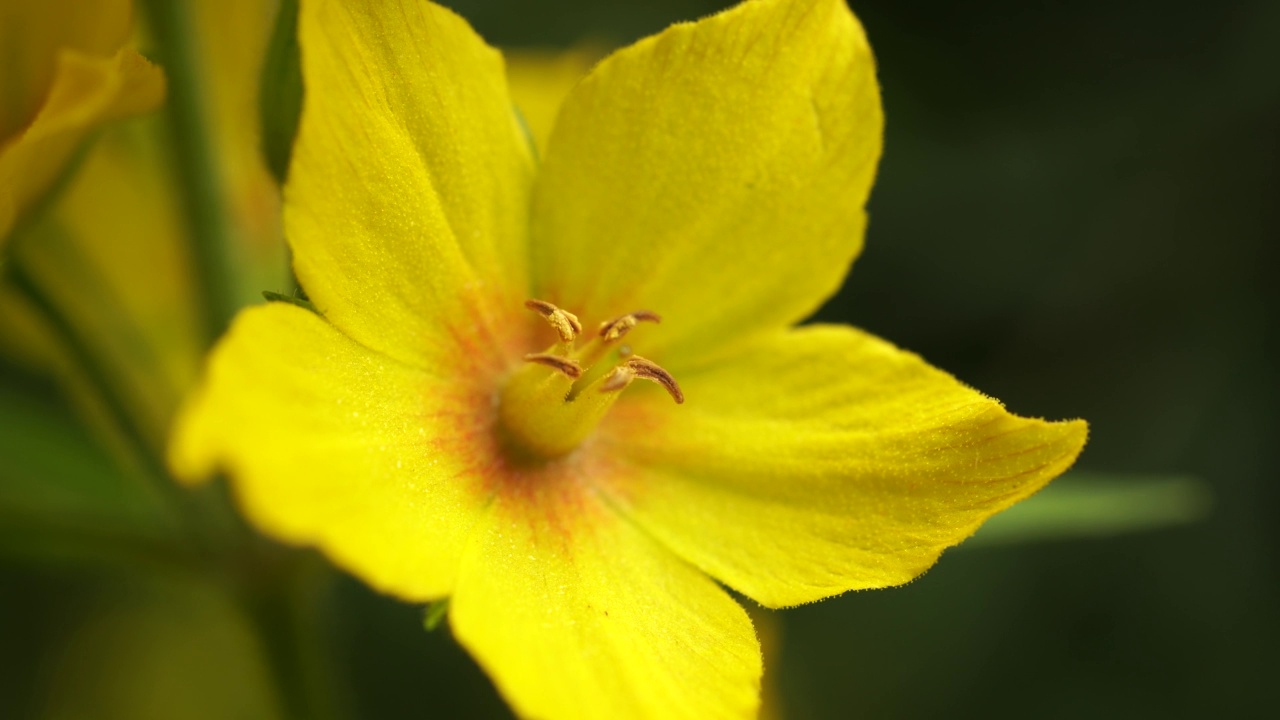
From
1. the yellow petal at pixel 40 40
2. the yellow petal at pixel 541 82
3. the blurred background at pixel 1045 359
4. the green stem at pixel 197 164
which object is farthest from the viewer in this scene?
the blurred background at pixel 1045 359

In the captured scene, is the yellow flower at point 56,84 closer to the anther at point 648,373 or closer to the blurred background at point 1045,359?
the anther at point 648,373

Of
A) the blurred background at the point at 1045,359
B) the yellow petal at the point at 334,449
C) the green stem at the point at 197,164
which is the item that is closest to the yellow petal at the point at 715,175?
the yellow petal at the point at 334,449

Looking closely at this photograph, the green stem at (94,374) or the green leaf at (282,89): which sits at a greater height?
the green leaf at (282,89)

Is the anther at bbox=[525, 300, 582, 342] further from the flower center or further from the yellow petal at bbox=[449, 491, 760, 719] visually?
the yellow petal at bbox=[449, 491, 760, 719]

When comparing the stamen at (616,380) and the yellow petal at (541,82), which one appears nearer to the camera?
the stamen at (616,380)

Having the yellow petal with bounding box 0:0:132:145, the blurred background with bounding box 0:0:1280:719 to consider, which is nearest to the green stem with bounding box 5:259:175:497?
the yellow petal with bounding box 0:0:132:145

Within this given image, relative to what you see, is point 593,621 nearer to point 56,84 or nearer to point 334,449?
point 334,449

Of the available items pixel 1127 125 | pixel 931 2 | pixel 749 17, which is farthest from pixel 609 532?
pixel 1127 125
